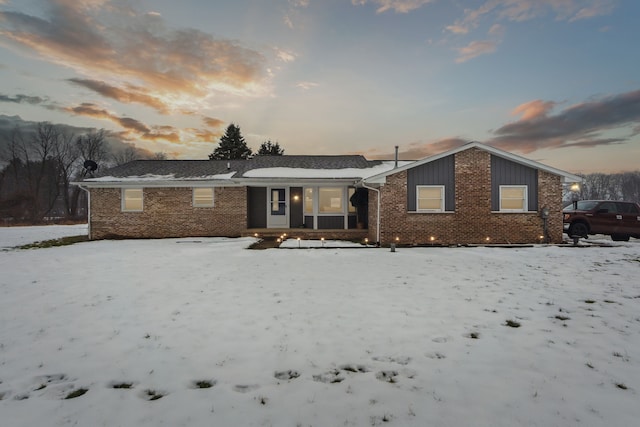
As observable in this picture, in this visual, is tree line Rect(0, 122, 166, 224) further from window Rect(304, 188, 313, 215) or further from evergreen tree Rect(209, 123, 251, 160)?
window Rect(304, 188, 313, 215)

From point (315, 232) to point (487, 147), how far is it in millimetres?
9128

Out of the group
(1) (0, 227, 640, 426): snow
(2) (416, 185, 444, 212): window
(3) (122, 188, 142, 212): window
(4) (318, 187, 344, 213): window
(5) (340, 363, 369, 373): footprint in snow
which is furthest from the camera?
(4) (318, 187, 344, 213): window

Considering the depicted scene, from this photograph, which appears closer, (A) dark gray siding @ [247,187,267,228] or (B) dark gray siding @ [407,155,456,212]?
(B) dark gray siding @ [407,155,456,212]

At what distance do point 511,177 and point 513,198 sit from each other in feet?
3.29

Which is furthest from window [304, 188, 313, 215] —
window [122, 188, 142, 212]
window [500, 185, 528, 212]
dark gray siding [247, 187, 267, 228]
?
window [500, 185, 528, 212]

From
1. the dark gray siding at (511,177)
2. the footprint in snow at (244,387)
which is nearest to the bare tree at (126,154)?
the dark gray siding at (511,177)

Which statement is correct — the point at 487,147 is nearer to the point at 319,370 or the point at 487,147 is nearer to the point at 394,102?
the point at 394,102

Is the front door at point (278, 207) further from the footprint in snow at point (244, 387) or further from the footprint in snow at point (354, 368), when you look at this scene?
the footprint in snow at point (244, 387)

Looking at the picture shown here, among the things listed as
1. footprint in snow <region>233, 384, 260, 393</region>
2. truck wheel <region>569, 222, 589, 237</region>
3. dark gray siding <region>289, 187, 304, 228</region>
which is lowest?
footprint in snow <region>233, 384, 260, 393</region>

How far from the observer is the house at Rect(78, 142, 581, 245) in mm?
12969

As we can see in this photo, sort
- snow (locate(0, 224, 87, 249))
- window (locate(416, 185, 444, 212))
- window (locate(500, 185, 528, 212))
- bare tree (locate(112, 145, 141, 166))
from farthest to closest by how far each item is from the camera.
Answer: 1. bare tree (locate(112, 145, 141, 166))
2. snow (locate(0, 224, 87, 249))
3. window (locate(500, 185, 528, 212))
4. window (locate(416, 185, 444, 212))

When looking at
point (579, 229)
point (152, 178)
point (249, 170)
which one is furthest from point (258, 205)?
point (579, 229)

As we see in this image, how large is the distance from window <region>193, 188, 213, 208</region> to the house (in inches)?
2.2

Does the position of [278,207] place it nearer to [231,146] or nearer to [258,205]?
[258,205]
